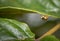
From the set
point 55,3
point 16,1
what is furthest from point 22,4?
point 55,3

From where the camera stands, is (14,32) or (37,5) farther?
(37,5)

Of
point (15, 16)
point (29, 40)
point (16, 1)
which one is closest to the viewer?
point (29, 40)

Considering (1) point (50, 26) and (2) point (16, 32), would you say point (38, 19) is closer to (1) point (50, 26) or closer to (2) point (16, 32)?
(1) point (50, 26)
